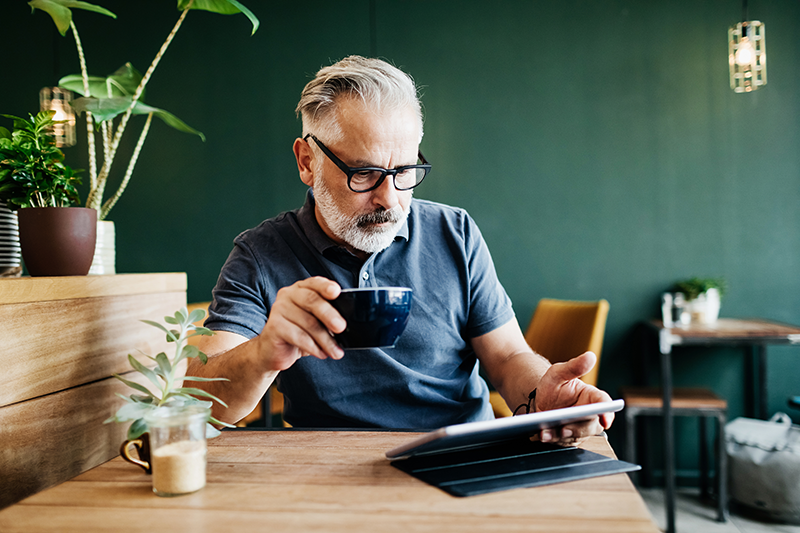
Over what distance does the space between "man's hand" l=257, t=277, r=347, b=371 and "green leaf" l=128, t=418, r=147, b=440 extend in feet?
0.66

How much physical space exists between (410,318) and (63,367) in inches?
27.7

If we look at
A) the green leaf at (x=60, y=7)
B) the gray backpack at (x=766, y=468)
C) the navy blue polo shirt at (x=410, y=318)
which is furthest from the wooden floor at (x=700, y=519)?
the green leaf at (x=60, y=7)

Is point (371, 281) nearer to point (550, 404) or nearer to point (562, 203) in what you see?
point (550, 404)

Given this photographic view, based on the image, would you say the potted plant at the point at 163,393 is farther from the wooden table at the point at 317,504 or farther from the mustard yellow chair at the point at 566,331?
the mustard yellow chair at the point at 566,331

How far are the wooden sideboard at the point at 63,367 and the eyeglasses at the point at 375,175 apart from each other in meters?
0.50

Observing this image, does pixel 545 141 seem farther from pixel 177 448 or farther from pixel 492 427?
pixel 177 448

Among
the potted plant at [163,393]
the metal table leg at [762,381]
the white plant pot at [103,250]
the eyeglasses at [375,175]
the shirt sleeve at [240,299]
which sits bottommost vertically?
the metal table leg at [762,381]

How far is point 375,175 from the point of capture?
3.91 ft

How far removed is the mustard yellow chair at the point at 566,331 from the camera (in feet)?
7.94

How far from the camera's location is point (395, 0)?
3.31 meters

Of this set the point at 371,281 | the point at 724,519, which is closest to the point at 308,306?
the point at 371,281

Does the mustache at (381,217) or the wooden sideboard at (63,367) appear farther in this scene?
the mustache at (381,217)

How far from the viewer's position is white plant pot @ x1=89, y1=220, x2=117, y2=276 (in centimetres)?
131

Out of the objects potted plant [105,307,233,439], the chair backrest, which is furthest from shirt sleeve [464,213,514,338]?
the chair backrest
